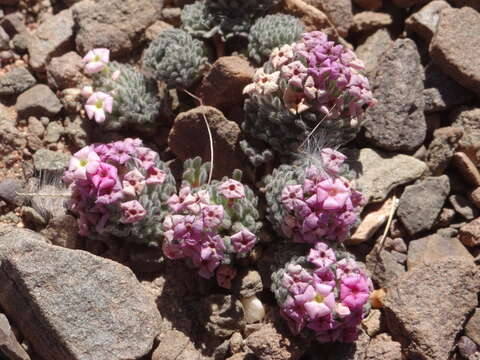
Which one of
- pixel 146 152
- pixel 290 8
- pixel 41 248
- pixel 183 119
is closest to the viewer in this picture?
pixel 41 248

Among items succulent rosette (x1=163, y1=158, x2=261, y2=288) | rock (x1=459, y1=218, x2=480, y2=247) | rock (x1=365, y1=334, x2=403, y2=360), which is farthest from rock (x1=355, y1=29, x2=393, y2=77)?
rock (x1=365, y1=334, x2=403, y2=360)

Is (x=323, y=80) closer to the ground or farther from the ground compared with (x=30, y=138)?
farther from the ground

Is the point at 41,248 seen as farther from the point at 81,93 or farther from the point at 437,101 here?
the point at 437,101

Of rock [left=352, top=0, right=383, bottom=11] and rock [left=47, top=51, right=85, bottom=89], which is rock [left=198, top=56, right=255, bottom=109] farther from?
rock [left=352, top=0, right=383, bottom=11]

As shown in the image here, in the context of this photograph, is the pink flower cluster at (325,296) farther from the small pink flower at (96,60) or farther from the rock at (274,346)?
the small pink flower at (96,60)

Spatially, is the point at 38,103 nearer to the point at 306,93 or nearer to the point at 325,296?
the point at 306,93

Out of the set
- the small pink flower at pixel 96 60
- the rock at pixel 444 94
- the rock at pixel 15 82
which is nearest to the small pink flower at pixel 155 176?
the small pink flower at pixel 96 60

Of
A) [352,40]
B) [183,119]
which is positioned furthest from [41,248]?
[352,40]
